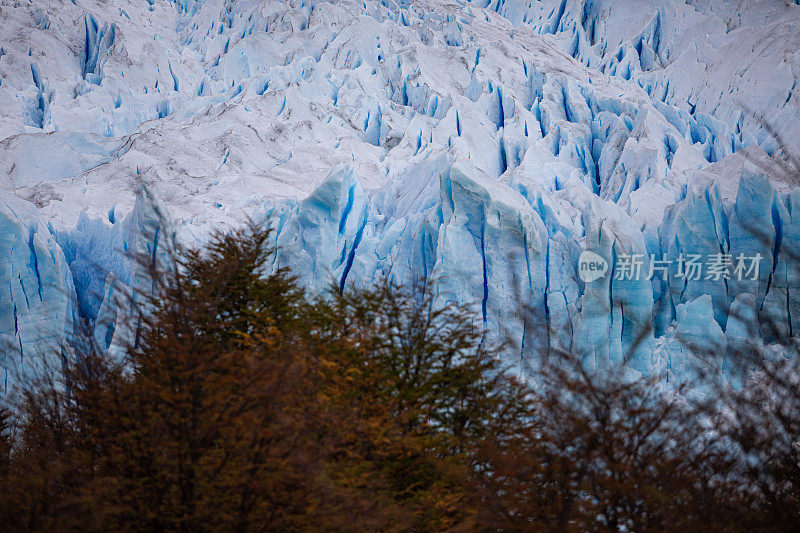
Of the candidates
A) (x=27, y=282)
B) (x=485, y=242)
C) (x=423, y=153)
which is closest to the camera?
(x=27, y=282)

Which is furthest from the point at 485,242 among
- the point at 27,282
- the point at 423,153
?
the point at 27,282

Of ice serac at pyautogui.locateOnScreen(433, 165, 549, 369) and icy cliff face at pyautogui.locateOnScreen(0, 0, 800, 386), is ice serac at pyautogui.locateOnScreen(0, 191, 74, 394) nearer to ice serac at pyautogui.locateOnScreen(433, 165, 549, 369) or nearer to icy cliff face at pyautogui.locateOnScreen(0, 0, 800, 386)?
icy cliff face at pyautogui.locateOnScreen(0, 0, 800, 386)

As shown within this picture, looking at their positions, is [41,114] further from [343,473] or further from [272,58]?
[343,473]

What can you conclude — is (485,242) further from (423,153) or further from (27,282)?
(27,282)

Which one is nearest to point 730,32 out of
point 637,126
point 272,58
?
point 637,126

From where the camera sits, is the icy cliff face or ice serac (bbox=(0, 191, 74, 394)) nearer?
ice serac (bbox=(0, 191, 74, 394))

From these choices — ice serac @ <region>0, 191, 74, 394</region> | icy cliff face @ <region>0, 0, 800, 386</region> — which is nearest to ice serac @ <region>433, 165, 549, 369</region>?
icy cliff face @ <region>0, 0, 800, 386</region>
